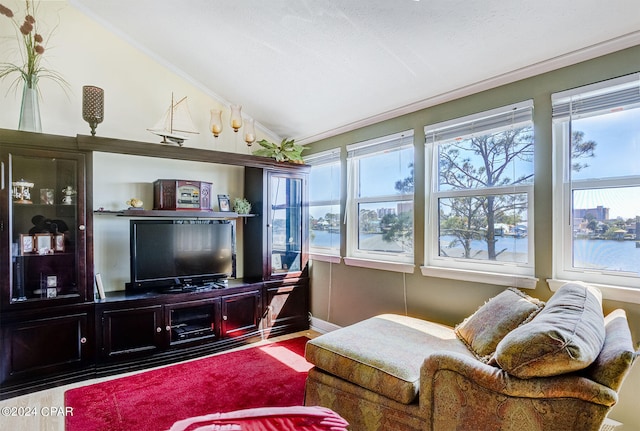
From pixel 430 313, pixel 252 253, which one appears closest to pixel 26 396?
pixel 252 253

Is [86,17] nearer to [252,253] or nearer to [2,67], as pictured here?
[2,67]

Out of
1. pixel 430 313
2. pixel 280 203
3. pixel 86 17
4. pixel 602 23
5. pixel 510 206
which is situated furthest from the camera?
pixel 280 203

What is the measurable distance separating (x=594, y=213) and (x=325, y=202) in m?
2.52

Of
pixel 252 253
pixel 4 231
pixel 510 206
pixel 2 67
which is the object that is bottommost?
pixel 252 253

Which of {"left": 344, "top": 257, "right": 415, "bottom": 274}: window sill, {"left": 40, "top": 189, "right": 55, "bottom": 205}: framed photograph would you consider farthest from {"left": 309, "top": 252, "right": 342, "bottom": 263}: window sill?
{"left": 40, "top": 189, "right": 55, "bottom": 205}: framed photograph

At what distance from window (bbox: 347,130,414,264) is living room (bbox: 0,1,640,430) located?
0.37 ft

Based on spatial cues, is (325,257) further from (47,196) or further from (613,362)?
(613,362)

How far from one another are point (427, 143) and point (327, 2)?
53.2 inches

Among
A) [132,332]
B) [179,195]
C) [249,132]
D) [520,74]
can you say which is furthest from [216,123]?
[520,74]

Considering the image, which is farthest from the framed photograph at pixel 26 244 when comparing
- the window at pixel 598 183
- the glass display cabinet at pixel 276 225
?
the window at pixel 598 183

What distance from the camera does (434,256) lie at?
9.52 feet

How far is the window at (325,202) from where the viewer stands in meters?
3.87

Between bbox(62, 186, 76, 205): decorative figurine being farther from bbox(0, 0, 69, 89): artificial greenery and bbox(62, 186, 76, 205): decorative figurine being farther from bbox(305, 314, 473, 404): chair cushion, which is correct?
bbox(305, 314, 473, 404): chair cushion

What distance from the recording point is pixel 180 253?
3.32 metres
